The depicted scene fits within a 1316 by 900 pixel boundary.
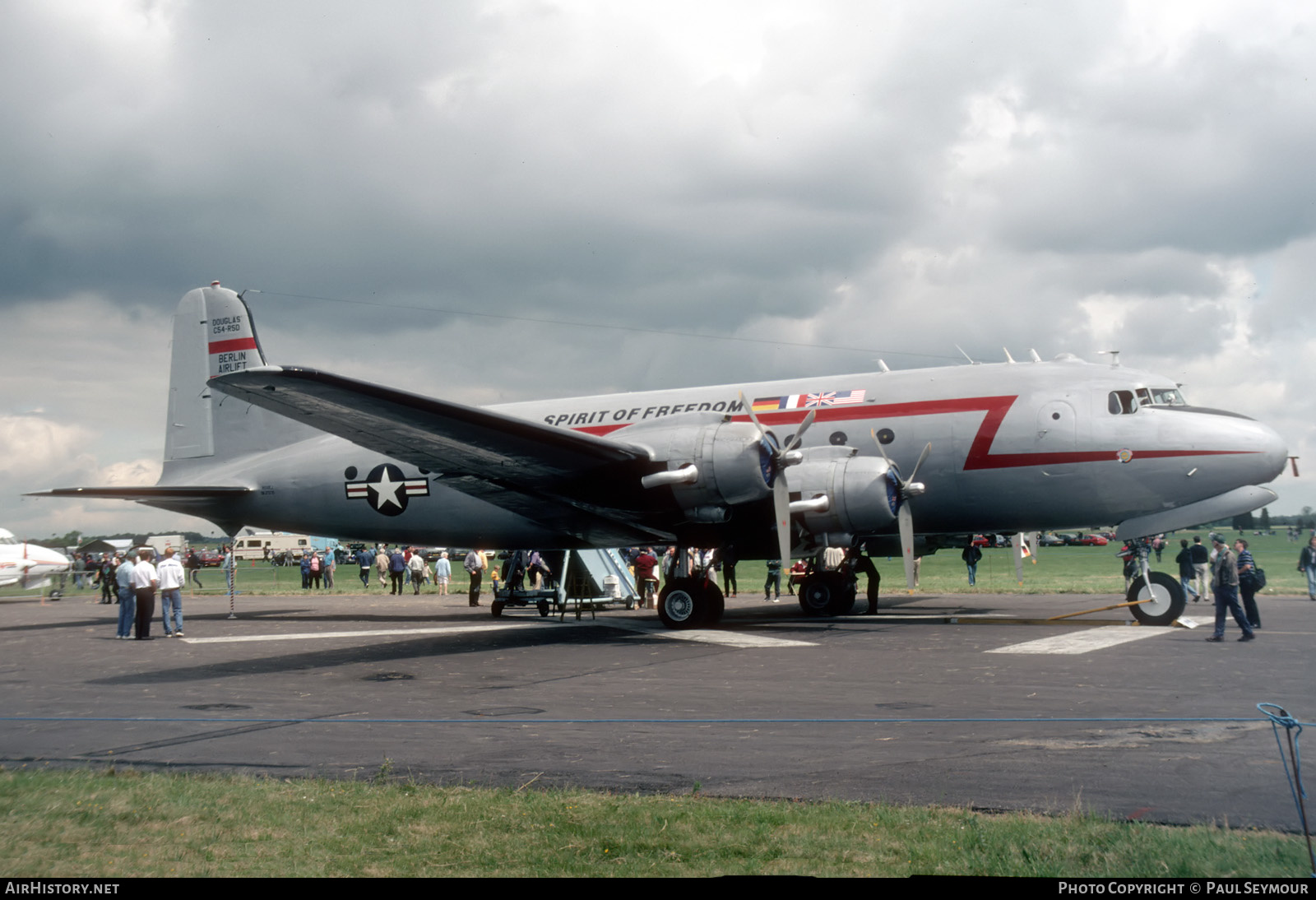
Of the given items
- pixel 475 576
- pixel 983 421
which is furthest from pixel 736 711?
pixel 475 576

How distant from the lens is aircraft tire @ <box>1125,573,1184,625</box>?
15508 mm

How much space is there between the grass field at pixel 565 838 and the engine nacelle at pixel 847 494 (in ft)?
34.9

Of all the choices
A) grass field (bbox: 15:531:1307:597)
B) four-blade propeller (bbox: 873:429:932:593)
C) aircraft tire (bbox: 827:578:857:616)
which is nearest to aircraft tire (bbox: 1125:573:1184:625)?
four-blade propeller (bbox: 873:429:932:593)

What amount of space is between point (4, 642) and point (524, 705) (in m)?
13.9

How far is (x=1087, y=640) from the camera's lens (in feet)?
43.9

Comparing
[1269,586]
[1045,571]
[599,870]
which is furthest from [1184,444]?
[1045,571]

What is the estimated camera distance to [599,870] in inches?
170

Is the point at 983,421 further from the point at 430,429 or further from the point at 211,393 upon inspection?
the point at 211,393

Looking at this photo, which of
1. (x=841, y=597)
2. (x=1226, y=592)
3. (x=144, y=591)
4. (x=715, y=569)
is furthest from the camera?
(x=715, y=569)

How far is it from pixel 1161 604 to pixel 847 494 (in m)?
Result: 5.43

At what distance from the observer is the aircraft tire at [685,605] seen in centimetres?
1645

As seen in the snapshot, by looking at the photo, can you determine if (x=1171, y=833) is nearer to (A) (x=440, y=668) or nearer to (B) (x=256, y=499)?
(A) (x=440, y=668)

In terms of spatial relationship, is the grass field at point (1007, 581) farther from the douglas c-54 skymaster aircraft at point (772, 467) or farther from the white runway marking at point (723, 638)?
the white runway marking at point (723, 638)

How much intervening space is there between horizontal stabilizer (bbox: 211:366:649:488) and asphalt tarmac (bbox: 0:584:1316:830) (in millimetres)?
2820
